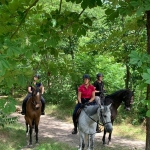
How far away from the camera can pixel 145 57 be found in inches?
66.7

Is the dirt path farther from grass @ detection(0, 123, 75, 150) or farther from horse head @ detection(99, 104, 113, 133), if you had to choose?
horse head @ detection(99, 104, 113, 133)

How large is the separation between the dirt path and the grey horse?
5.39 ft

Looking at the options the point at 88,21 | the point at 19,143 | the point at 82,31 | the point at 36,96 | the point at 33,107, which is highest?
the point at 88,21

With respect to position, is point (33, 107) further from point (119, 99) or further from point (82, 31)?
point (82, 31)

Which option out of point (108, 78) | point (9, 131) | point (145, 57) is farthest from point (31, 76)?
point (108, 78)

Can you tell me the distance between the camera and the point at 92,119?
6.68m

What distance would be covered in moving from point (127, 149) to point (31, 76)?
7337 mm

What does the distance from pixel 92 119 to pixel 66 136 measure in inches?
146

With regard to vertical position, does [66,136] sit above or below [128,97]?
below

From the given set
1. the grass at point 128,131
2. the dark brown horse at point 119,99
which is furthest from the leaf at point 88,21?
the grass at point 128,131

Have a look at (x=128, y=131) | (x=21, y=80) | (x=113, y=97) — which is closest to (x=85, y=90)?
(x=113, y=97)

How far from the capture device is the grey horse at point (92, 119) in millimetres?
6262

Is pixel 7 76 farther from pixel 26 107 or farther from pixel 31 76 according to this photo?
pixel 26 107

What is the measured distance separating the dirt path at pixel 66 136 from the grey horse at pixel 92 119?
1.64 m
